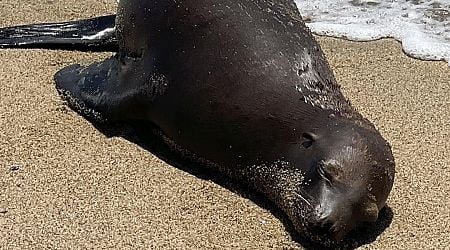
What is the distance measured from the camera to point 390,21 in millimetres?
7016

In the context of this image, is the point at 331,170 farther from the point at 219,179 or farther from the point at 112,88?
the point at 112,88

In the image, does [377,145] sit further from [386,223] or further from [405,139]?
[405,139]

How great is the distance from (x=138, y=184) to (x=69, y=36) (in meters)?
1.89

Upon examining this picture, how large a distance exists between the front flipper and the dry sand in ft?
0.32

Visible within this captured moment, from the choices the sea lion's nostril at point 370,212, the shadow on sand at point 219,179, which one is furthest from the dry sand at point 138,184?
the sea lion's nostril at point 370,212

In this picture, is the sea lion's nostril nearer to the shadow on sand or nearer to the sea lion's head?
the sea lion's head

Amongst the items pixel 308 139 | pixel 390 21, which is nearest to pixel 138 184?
pixel 308 139

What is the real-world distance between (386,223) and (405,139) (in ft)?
3.11

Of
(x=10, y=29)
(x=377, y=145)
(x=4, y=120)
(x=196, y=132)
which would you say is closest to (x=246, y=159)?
(x=196, y=132)

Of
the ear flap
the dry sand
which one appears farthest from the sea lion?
the dry sand

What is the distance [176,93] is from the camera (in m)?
4.23

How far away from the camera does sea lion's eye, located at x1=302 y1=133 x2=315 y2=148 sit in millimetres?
3814

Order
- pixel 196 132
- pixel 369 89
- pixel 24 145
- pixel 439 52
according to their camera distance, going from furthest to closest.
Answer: pixel 439 52 < pixel 369 89 < pixel 24 145 < pixel 196 132

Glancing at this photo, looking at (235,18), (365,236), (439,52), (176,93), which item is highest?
(235,18)
